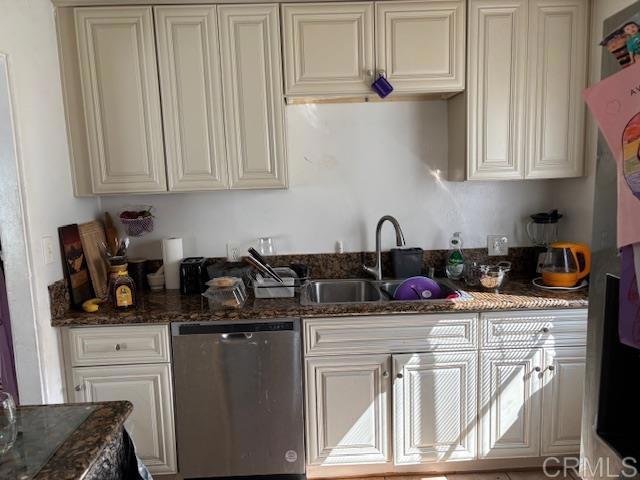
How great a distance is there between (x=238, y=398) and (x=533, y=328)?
55.2 inches

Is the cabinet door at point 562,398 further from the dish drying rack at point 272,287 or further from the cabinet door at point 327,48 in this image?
the cabinet door at point 327,48

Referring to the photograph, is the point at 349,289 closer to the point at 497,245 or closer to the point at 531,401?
the point at 497,245

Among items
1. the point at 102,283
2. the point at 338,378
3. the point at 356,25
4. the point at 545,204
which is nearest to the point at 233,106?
the point at 356,25

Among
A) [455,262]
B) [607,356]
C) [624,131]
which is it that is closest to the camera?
[624,131]

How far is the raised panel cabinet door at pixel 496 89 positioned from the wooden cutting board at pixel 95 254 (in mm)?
1967

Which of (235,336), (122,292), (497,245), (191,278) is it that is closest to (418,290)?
(497,245)

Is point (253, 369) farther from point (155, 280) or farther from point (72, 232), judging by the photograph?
point (72, 232)

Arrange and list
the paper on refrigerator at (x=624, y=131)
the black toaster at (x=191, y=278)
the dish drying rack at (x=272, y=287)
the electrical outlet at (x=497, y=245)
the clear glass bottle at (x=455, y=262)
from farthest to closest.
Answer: the electrical outlet at (x=497, y=245) < the clear glass bottle at (x=455, y=262) < the black toaster at (x=191, y=278) < the dish drying rack at (x=272, y=287) < the paper on refrigerator at (x=624, y=131)

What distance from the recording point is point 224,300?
2.08 meters

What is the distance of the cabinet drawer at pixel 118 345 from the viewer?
202cm

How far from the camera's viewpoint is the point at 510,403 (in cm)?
211

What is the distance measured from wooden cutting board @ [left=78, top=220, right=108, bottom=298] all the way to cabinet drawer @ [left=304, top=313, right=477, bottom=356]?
3.65 feet

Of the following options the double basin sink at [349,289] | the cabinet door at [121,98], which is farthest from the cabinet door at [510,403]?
the cabinet door at [121,98]

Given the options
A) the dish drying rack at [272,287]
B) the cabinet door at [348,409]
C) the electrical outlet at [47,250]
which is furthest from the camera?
the dish drying rack at [272,287]
